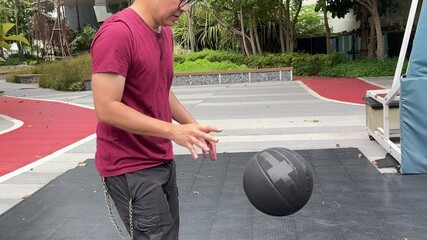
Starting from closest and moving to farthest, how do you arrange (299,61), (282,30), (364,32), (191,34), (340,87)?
(340,87), (299,61), (364,32), (282,30), (191,34)

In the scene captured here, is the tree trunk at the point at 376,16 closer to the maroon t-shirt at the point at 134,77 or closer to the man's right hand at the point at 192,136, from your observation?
the maroon t-shirt at the point at 134,77

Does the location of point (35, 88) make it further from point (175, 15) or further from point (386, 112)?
point (175, 15)

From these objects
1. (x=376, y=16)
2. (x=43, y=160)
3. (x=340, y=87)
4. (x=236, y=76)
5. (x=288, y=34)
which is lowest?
(x=43, y=160)

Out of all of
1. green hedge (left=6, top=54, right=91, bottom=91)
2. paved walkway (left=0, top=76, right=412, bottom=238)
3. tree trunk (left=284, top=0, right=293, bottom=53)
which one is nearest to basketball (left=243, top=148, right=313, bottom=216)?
paved walkway (left=0, top=76, right=412, bottom=238)

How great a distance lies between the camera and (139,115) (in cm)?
195

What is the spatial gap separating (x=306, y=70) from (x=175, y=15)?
17.3m

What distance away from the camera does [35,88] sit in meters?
20.0

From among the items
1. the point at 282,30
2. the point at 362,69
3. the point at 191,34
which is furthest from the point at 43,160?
the point at 191,34

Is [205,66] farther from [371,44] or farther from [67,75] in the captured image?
[371,44]

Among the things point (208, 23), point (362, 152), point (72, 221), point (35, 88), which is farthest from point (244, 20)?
point (72, 221)

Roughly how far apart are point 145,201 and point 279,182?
66 cm

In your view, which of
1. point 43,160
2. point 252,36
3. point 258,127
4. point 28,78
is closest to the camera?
point 43,160

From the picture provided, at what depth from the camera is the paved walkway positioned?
6271 mm

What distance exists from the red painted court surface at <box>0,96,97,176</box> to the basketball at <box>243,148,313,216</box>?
4982mm
